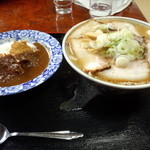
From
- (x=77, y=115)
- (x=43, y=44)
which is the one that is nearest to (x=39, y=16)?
(x=43, y=44)

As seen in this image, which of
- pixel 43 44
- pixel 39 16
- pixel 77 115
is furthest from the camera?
pixel 39 16

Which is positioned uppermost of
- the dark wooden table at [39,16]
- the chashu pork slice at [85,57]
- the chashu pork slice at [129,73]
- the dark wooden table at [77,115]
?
the chashu pork slice at [85,57]

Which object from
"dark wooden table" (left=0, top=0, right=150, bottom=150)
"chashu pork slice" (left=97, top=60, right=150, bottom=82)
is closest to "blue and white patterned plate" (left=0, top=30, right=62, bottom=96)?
"dark wooden table" (left=0, top=0, right=150, bottom=150)

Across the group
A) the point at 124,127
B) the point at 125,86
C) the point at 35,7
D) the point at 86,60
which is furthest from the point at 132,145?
the point at 35,7

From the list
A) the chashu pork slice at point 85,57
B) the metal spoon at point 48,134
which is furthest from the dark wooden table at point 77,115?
the chashu pork slice at point 85,57

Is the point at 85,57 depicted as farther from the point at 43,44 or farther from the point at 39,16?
the point at 39,16

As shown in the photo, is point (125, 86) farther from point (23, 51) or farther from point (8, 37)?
point (8, 37)

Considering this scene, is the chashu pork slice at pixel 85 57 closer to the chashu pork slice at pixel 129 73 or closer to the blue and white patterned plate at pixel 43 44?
the chashu pork slice at pixel 129 73
